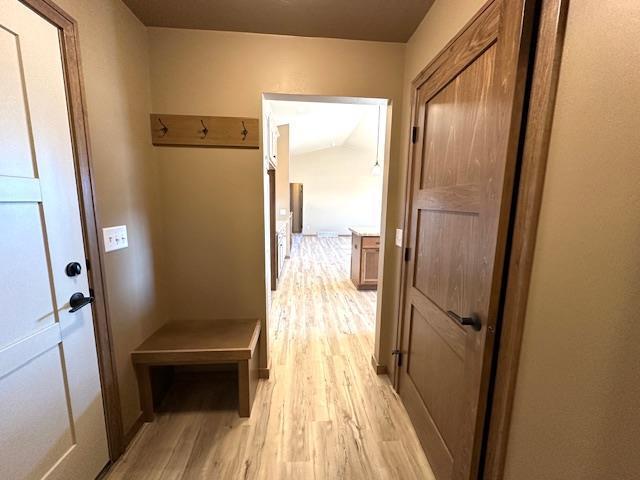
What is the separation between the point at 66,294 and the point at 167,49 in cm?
157

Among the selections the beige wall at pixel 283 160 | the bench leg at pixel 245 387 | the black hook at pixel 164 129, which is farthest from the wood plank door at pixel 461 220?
the beige wall at pixel 283 160

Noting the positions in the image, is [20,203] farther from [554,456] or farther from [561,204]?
[554,456]

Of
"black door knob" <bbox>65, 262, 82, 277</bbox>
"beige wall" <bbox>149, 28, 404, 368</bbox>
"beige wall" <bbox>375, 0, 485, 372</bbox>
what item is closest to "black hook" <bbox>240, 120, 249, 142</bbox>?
"beige wall" <bbox>149, 28, 404, 368</bbox>

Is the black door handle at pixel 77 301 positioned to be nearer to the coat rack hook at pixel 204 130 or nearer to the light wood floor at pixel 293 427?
the light wood floor at pixel 293 427

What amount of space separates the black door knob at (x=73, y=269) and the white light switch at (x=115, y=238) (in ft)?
0.60

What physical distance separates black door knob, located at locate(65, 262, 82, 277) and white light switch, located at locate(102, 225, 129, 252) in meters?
0.18

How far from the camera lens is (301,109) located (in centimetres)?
438

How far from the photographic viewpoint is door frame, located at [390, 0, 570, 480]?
763 millimetres

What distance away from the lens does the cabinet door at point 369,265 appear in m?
4.02

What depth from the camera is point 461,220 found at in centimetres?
116

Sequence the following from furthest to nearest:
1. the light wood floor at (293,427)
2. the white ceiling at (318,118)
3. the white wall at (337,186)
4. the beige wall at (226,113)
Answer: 1. the white wall at (337,186)
2. the white ceiling at (318,118)
3. the beige wall at (226,113)
4. the light wood floor at (293,427)

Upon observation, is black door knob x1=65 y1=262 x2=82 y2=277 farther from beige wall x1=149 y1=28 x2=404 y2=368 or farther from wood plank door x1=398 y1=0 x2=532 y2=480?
wood plank door x1=398 y1=0 x2=532 y2=480

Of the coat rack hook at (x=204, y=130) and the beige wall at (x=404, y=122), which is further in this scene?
the coat rack hook at (x=204, y=130)

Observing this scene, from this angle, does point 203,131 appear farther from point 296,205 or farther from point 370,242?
point 296,205
